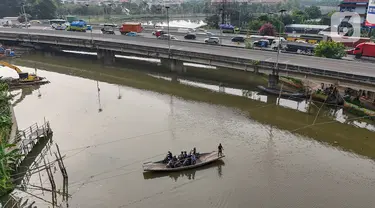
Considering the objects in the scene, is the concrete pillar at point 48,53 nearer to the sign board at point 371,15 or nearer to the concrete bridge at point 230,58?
the concrete bridge at point 230,58

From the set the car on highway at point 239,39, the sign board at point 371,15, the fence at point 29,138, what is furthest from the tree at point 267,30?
the fence at point 29,138

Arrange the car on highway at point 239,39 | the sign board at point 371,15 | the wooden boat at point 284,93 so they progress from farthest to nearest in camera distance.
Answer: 1. the sign board at point 371,15
2. the car on highway at point 239,39
3. the wooden boat at point 284,93

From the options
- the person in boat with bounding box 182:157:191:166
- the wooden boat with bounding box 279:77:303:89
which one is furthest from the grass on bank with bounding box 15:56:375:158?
the person in boat with bounding box 182:157:191:166

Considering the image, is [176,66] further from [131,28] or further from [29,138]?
[131,28]

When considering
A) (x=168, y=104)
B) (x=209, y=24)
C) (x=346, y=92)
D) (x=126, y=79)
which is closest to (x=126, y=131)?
(x=168, y=104)

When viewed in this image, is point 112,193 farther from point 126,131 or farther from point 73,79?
point 73,79

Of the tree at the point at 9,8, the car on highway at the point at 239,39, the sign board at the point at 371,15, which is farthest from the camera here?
the tree at the point at 9,8

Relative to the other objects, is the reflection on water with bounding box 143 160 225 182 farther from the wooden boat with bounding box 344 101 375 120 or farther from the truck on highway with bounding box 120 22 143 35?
the truck on highway with bounding box 120 22 143 35
